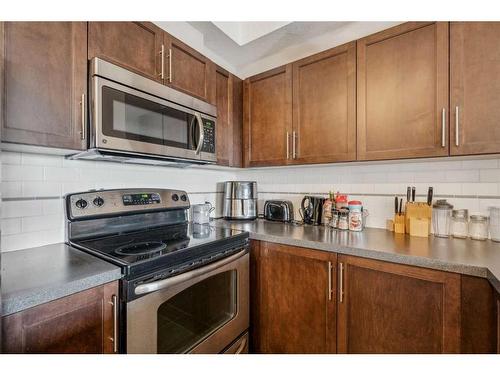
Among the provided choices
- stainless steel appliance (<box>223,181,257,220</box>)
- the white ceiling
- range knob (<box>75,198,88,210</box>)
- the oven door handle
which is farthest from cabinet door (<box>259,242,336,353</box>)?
the white ceiling

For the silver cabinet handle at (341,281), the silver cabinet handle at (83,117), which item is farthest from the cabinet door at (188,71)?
the silver cabinet handle at (341,281)

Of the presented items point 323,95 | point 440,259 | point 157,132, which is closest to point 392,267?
point 440,259

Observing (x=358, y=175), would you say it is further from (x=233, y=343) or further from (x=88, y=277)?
(x=88, y=277)

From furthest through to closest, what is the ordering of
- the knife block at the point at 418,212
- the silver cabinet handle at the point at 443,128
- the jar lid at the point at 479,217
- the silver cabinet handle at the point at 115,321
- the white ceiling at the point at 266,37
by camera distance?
1. the white ceiling at the point at 266,37
2. the knife block at the point at 418,212
3. the jar lid at the point at 479,217
4. the silver cabinet handle at the point at 443,128
5. the silver cabinet handle at the point at 115,321

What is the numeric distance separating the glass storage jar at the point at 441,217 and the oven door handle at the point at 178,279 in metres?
1.20

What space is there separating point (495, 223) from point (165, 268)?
66.5 inches

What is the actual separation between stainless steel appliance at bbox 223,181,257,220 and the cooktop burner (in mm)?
832

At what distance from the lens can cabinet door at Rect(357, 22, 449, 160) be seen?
1.21 metres

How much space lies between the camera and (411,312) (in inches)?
41.3

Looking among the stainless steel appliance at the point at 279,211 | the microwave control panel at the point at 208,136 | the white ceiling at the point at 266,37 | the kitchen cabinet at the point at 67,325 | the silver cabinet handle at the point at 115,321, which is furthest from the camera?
the stainless steel appliance at the point at 279,211

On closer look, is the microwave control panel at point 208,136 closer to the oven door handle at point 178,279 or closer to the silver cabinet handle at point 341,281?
the oven door handle at point 178,279

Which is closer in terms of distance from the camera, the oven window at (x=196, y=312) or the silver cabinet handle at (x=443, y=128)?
the oven window at (x=196, y=312)

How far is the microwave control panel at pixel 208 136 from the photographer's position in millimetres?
1538
